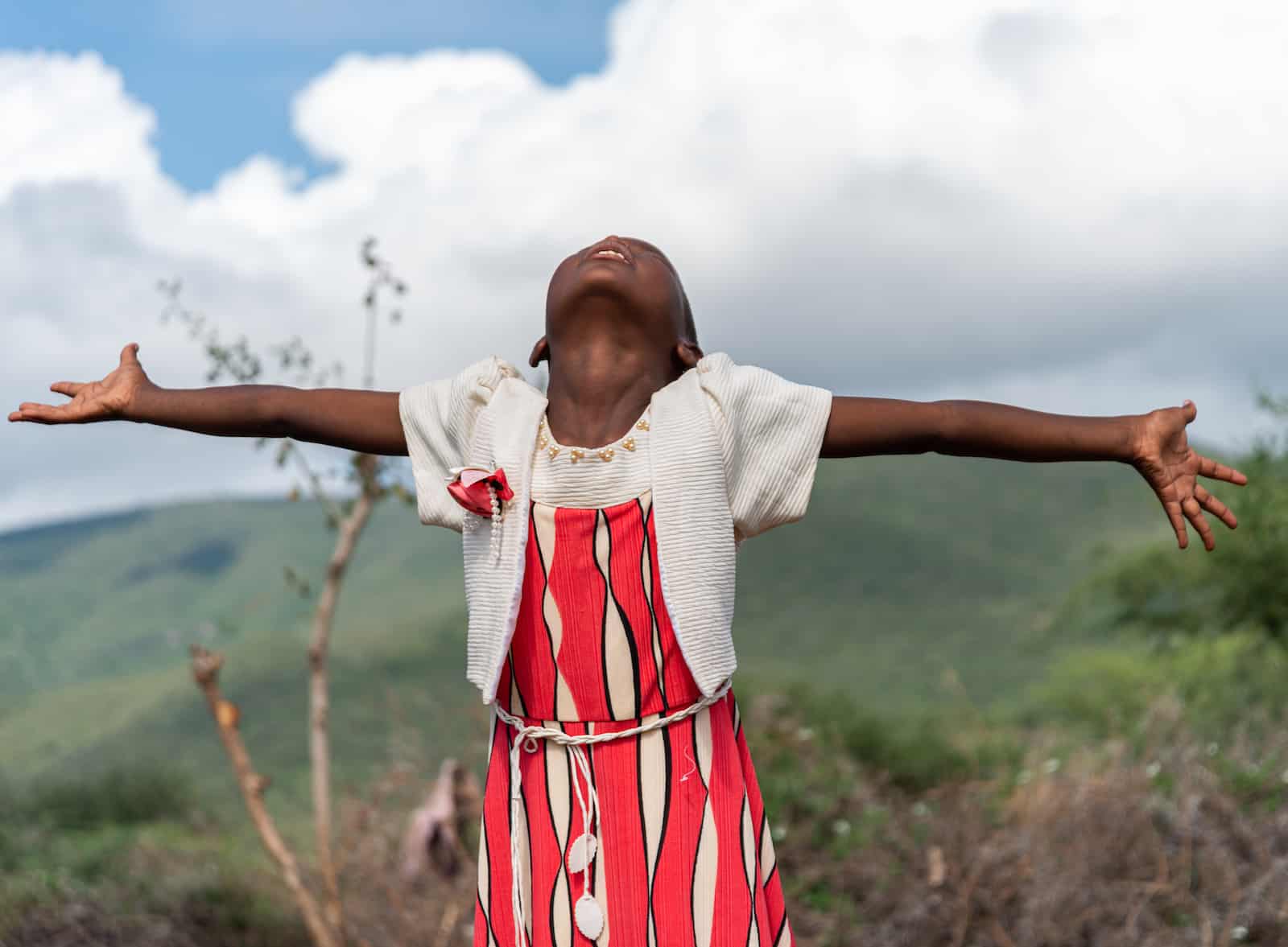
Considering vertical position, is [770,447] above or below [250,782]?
above

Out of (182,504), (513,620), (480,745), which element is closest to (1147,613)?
(480,745)

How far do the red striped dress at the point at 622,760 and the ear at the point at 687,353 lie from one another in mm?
232

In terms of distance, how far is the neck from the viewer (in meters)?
2.09

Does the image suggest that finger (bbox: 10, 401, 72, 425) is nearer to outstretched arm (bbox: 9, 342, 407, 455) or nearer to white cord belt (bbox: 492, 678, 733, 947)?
outstretched arm (bbox: 9, 342, 407, 455)

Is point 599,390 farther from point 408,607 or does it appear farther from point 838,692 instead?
point 408,607

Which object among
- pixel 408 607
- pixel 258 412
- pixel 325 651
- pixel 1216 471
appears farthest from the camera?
pixel 408 607

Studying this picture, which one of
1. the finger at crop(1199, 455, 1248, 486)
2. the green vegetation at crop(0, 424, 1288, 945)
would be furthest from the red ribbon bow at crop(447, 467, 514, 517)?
the green vegetation at crop(0, 424, 1288, 945)

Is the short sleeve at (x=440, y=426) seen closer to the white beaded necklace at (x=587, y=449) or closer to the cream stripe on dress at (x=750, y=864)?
the white beaded necklace at (x=587, y=449)

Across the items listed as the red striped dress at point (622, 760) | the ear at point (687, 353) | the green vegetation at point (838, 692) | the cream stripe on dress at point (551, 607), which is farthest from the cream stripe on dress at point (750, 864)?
the green vegetation at point (838, 692)

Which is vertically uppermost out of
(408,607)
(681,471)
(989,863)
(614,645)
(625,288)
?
(408,607)

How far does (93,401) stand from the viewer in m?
2.27

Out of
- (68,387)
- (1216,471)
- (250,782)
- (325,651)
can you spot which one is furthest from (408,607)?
(1216,471)

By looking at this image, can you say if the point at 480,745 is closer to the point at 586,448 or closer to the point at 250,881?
the point at 250,881

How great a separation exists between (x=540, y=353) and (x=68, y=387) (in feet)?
2.92
